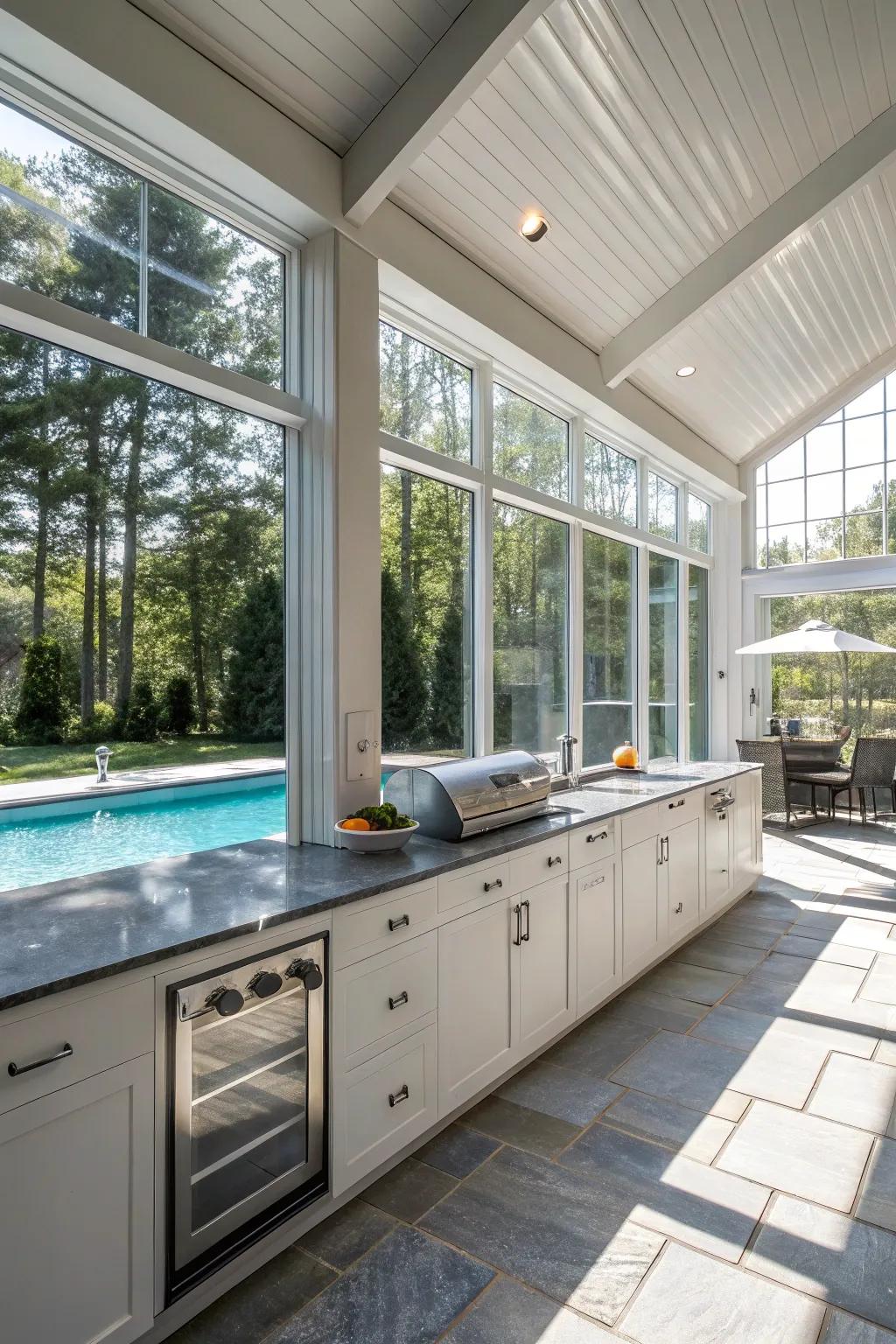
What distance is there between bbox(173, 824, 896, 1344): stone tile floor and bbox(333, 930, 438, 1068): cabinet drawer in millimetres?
434

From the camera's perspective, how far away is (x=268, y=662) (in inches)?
110

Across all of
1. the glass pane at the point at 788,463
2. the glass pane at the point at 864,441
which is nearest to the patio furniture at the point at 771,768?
the glass pane at the point at 788,463

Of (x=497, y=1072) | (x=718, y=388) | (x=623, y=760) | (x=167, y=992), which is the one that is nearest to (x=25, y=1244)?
(x=167, y=992)

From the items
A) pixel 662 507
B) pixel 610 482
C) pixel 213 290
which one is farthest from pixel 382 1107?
pixel 662 507

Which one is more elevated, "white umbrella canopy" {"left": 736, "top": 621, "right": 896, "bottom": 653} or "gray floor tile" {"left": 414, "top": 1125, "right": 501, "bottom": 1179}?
"white umbrella canopy" {"left": 736, "top": 621, "right": 896, "bottom": 653}

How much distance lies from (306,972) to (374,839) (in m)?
0.62

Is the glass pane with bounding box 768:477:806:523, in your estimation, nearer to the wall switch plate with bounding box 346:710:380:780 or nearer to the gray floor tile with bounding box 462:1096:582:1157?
the wall switch plate with bounding box 346:710:380:780

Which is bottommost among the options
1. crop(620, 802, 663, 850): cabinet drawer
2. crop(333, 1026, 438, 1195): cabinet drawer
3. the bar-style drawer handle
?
crop(333, 1026, 438, 1195): cabinet drawer

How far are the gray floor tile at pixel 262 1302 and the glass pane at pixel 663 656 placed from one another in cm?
447

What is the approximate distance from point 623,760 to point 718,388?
3.02m

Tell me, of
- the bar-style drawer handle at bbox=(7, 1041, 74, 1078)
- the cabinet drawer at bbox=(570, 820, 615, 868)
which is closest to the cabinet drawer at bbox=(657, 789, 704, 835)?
the cabinet drawer at bbox=(570, 820, 615, 868)

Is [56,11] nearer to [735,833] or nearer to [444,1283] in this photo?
[444,1283]

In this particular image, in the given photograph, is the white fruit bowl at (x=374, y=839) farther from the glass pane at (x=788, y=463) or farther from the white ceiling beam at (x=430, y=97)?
the glass pane at (x=788, y=463)

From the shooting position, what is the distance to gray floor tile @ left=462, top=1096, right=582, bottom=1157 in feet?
8.07
